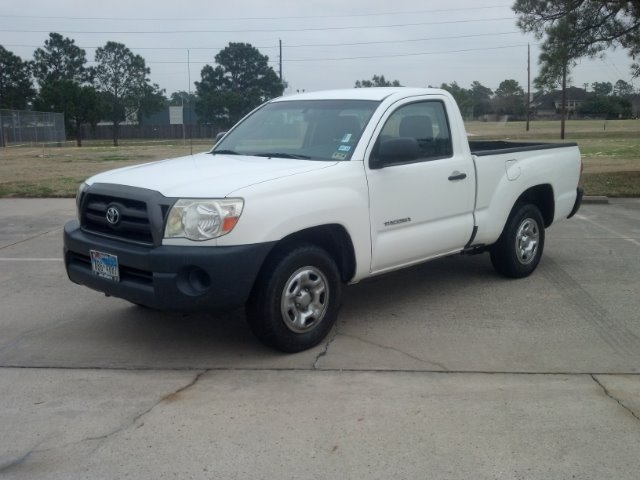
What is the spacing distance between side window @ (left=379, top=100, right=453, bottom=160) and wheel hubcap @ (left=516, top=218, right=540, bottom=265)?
1382mm

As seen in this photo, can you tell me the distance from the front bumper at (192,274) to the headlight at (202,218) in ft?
0.33

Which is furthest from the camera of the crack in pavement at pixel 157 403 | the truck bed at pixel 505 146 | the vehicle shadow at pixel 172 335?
the truck bed at pixel 505 146

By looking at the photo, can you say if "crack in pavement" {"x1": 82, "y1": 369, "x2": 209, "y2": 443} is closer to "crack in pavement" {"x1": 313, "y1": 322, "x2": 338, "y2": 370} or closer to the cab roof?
"crack in pavement" {"x1": 313, "y1": 322, "x2": 338, "y2": 370}

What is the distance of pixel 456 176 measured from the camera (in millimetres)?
6234

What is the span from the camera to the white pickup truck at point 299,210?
4.65 meters

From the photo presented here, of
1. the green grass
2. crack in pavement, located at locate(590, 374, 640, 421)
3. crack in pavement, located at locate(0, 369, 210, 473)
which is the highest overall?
the green grass

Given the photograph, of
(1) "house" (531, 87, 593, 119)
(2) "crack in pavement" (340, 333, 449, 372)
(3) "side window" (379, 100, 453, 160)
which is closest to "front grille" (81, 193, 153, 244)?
(2) "crack in pavement" (340, 333, 449, 372)

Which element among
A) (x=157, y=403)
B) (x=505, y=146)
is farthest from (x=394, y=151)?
(x=505, y=146)

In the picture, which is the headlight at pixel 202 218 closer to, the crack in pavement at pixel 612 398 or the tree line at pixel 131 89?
the crack in pavement at pixel 612 398

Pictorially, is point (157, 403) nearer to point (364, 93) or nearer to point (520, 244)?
point (364, 93)

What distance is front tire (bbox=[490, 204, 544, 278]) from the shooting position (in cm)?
705

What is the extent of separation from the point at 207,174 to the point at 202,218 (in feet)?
1.96

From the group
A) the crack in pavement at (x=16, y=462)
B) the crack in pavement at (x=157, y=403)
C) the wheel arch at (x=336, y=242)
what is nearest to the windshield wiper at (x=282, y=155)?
the wheel arch at (x=336, y=242)

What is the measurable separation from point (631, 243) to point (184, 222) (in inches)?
267
